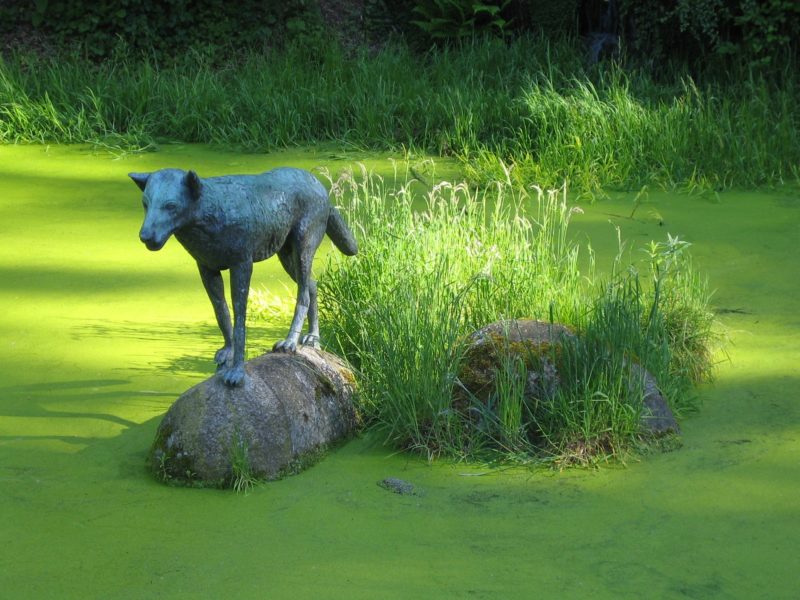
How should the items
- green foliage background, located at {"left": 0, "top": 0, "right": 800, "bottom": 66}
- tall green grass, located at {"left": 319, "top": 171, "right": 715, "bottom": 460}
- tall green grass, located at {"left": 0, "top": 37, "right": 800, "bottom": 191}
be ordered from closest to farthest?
1. tall green grass, located at {"left": 319, "top": 171, "right": 715, "bottom": 460}
2. tall green grass, located at {"left": 0, "top": 37, "right": 800, "bottom": 191}
3. green foliage background, located at {"left": 0, "top": 0, "right": 800, "bottom": 66}

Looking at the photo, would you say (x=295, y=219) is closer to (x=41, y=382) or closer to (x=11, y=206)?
(x=41, y=382)

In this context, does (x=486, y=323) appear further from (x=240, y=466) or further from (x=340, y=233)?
(x=240, y=466)

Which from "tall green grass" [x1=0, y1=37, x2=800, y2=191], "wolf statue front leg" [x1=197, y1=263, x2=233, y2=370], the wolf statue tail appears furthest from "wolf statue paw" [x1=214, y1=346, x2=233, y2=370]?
"tall green grass" [x1=0, y1=37, x2=800, y2=191]

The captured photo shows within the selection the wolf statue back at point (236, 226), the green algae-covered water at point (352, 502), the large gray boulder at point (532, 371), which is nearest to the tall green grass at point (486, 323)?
the large gray boulder at point (532, 371)

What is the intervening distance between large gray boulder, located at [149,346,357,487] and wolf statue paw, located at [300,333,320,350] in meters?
0.28

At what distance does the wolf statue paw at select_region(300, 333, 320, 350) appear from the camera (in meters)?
4.13

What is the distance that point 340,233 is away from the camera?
4.23m

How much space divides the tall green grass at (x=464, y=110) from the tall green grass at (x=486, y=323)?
6.44ft

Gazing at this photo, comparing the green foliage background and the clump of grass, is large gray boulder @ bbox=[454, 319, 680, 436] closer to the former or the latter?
the clump of grass

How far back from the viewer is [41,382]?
4.41 metres

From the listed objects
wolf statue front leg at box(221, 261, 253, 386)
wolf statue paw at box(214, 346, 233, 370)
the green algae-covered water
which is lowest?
the green algae-covered water

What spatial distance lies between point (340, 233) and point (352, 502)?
1120mm

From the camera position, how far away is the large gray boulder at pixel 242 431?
3592mm

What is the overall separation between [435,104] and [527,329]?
391 cm
